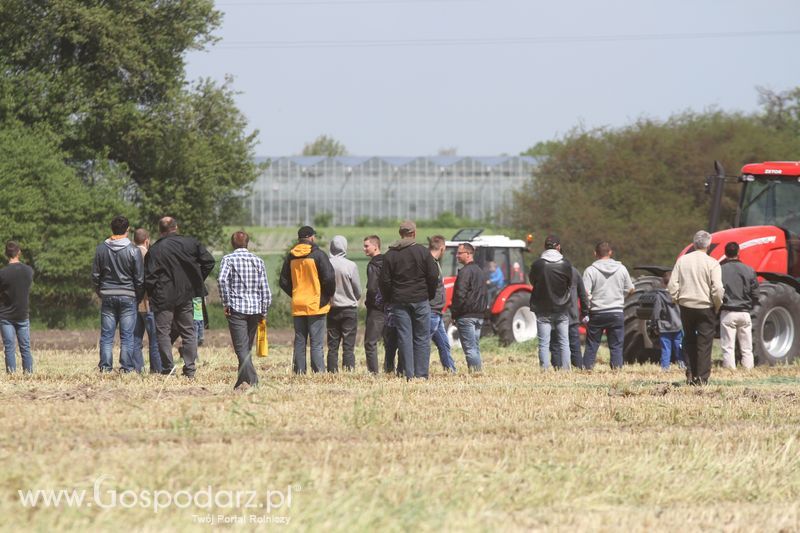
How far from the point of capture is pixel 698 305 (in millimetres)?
14602

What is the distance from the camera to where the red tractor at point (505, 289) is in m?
23.7

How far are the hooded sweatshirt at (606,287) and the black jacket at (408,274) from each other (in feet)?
11.7

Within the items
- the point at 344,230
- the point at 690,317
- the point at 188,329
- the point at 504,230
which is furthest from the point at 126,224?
the point at 344,230

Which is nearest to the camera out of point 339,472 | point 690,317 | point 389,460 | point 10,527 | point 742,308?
point 10,527

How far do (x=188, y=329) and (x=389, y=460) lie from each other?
6.45 metres

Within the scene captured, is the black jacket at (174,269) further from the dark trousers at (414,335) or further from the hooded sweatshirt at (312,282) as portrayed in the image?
the dark trousers at (414,335)

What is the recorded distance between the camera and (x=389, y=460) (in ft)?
29.8

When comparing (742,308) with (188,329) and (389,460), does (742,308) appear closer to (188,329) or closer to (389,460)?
(188,329)

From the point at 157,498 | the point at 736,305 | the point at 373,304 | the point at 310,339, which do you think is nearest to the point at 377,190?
the point at 736,305

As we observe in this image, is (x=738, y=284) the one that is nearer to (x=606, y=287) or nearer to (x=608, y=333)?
(x=606, y=287)

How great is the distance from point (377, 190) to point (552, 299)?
5764cm

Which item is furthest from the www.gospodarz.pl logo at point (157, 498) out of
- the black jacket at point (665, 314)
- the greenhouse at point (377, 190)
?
the greenhouse at point (377, 190)

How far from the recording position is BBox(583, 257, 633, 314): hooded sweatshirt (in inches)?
716

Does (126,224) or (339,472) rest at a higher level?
(126,224)
